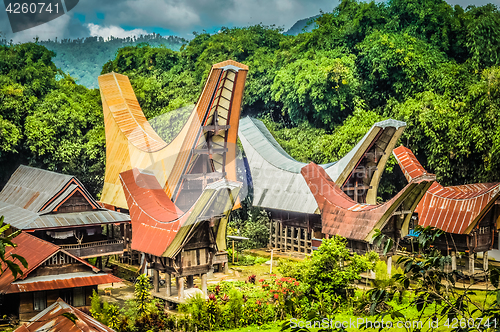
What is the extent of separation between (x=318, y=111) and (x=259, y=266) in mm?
10053

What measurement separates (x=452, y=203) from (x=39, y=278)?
13902mm

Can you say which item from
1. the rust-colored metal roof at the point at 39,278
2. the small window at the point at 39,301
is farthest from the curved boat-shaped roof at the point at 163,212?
the small window at the point at 39,301

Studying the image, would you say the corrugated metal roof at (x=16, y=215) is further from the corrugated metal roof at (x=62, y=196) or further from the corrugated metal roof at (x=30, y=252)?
the corrugated metal roof at (x=30, y=252)

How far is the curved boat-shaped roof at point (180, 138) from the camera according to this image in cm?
1836

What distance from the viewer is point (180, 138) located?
19.0 m

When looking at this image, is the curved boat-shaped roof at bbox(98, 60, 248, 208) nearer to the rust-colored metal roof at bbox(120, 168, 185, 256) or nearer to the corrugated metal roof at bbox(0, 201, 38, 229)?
the rust-colored metal roof at bbox(120, 168, 185, 256)

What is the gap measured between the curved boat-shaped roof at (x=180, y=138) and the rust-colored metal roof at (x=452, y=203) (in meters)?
6.55

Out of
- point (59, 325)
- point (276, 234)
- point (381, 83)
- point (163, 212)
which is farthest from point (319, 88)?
point (59, 325)

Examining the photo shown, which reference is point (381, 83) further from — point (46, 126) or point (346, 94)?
point (46, 126)

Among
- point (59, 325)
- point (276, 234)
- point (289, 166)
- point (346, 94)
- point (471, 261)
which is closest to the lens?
point (59, 325)

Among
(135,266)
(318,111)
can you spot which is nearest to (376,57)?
(318,111)

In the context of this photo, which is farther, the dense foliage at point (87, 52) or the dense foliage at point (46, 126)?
the dense foliage at point (87, 52)

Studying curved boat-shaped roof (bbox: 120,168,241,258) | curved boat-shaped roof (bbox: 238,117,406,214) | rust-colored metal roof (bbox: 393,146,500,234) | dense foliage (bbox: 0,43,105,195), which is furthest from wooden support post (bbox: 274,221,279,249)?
dense foliage (bbox: 0,43,105,195)

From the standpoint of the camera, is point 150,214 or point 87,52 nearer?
point 150,214
